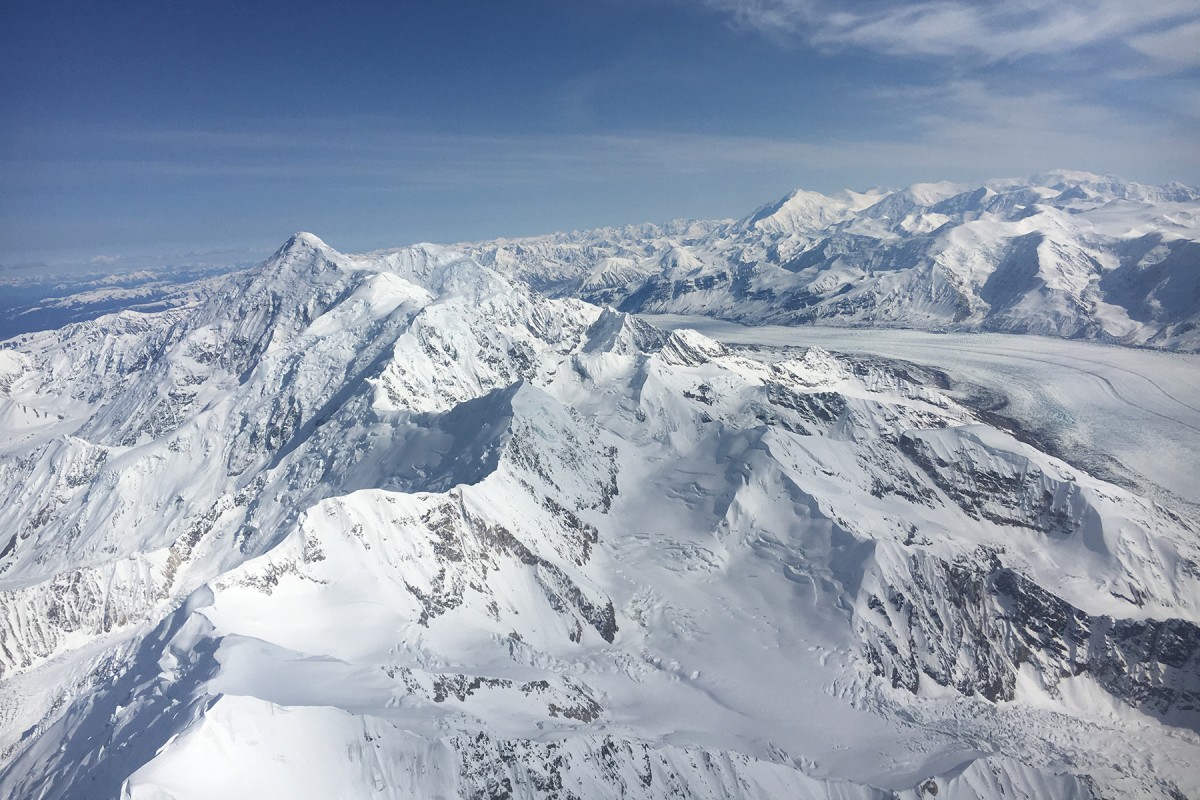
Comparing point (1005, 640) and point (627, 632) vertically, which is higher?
point (627, 632)

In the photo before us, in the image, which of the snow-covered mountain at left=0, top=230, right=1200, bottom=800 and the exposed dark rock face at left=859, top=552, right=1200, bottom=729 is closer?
the snow-covered mountain at left=0, top=230, right=1200, bottom=800

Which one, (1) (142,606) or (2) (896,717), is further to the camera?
(1) (142,606)

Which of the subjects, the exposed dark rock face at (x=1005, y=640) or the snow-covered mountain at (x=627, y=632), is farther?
the exposed dark rock face at (x=1005, y=640)

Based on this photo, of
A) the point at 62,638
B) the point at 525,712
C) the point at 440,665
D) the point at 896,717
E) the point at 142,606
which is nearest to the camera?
the point at 525,712

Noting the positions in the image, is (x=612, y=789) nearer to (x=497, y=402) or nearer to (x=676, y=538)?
(x=676, y=538)

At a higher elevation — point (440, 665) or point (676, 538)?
point (440, 665)

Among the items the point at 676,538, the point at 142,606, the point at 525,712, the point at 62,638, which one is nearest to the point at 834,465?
the point at 676,538

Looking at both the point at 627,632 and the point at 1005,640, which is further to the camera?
the point at 1005,640

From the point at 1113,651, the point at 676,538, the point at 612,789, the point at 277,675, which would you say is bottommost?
the point at 1113,651

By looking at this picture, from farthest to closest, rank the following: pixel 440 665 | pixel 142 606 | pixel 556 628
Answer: pixel 142 606 → pixel 556 628 → pixel 440 665

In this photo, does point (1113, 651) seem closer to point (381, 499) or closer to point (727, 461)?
point (727, 461)
